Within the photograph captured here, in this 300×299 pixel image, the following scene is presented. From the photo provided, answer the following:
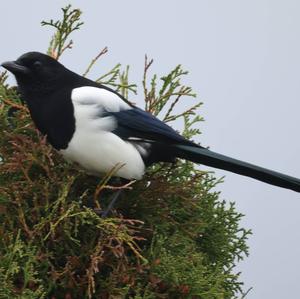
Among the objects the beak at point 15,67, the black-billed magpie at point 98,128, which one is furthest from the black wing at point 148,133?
the beak at point 15,67

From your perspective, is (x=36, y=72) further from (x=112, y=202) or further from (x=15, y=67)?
(x=112, y=202)

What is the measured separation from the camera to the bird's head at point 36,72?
1.87 meters

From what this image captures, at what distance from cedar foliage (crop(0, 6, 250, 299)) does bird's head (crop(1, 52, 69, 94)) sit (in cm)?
7

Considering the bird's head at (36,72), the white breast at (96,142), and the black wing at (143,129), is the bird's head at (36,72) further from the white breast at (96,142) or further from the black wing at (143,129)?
the black wing at (143,129)

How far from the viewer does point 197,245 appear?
2.01m

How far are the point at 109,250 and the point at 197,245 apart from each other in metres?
0.38

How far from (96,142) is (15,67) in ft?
0.90

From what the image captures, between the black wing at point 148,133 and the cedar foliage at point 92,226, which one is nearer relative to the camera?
the cedar foliage at point 92,226

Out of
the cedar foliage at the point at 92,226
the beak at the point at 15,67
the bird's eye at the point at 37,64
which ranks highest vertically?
the bird's eye at the point at 37,64

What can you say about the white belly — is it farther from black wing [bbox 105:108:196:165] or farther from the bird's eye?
the bird's eye

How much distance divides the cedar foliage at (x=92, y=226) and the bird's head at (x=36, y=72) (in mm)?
70

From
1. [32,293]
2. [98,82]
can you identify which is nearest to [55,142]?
[98,82]

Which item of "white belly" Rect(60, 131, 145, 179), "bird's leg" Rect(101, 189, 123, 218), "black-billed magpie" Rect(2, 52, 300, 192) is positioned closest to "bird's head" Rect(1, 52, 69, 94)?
"black-billed magpie" Rect(2, 52, 300, 192)

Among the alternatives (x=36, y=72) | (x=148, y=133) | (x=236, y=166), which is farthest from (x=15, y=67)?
(x=236, y=166)
